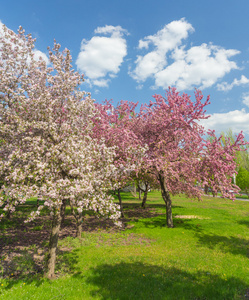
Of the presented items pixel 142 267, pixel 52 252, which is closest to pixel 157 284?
pixel 142 267

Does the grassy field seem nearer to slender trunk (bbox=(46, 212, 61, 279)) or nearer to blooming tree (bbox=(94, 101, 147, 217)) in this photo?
slender trunk (bbox=(46, 212, 61, 279))

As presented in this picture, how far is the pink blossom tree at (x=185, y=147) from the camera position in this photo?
17.7 meters

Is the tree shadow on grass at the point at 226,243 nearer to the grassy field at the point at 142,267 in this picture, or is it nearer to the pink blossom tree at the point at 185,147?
the grassy field at the point at 142,267

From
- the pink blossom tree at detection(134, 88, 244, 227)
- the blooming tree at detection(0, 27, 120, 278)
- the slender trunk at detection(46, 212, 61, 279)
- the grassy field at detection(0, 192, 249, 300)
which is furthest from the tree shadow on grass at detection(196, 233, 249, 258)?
the slender trunk at detection(46, 212, 61, 279)

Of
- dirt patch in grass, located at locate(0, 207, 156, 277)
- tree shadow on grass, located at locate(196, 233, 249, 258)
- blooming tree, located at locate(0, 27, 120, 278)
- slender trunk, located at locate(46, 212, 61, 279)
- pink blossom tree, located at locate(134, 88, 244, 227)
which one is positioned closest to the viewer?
blooming tree, located at locate(0, 27, 120, 278)

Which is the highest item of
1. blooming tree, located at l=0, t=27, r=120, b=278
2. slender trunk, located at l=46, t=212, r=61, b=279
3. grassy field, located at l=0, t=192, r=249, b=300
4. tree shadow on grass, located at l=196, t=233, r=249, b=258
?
blooming tree, located at l=0, t=27, r=120, b=278

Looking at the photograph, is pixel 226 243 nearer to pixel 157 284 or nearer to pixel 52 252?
pixel 157 284

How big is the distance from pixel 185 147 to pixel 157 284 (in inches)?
498

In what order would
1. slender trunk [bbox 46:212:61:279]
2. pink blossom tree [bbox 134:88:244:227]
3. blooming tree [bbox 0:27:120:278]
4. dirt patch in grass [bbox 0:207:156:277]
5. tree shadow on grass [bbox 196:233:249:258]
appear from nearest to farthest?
1. blooming tree [bbox 0:27:120:278]
2. slender trunk [bbox 46:212:61:279]
3. dirt patch in grass [bbox 0:207:156:277]
4. tree shadow on grass [bbox 196:233:249:258]
5. pink blossom tree [bbox 134:88:244:227]

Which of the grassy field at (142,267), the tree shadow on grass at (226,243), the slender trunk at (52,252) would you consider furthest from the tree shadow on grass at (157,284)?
the tree shadow on grass at (226,243)

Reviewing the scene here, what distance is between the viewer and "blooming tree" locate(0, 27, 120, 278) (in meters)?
7.93

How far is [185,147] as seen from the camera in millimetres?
19078

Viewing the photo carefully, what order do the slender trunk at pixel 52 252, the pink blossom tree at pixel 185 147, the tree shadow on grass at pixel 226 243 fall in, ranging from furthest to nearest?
the pink blossom tree at pixel 185 147 < the tree shadow on grass at pixel 226 243 < the slender trunk at pixel 52 252

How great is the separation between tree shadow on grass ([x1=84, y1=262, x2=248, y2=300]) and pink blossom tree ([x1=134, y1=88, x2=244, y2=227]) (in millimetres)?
8419
